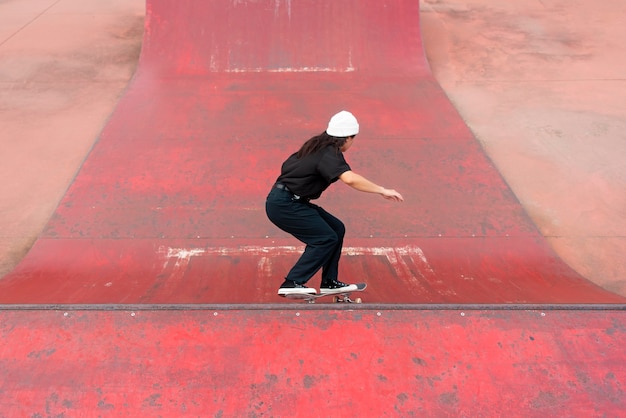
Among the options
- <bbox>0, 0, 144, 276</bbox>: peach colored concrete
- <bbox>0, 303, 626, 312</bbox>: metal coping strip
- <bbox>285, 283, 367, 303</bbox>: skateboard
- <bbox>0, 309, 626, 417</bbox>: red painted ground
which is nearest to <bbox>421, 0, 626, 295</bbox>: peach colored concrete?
<bbox>0, 303, 626, 312</bbox>: metal coping strip

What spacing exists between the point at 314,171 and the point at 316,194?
206mm

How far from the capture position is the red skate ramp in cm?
404

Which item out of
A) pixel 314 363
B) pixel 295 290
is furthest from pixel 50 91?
pixel 314 363

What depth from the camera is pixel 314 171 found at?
2877 millimetres

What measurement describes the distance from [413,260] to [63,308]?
277cm

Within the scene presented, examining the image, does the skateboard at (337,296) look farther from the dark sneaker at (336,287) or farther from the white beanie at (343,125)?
the white beanie at (343,125)

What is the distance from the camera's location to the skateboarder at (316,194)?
9.02ft

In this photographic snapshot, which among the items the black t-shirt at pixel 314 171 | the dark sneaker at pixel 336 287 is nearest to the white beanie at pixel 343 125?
the black t-shirt at pixel 314 171

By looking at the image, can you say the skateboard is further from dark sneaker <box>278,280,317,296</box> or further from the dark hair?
the dark hair

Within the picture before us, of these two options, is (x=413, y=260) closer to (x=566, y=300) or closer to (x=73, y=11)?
(x=566, y=300)

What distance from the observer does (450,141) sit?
19.7ft

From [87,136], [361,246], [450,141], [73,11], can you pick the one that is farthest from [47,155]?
[73,11]

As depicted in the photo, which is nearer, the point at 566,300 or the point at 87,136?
the point at 566,300

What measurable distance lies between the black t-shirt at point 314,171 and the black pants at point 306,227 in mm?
92
